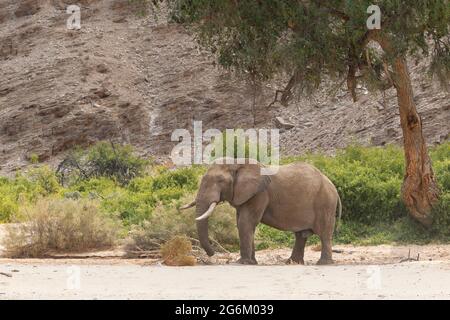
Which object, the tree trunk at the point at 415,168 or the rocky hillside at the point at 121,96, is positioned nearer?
the tree trunk at the point at 415,168

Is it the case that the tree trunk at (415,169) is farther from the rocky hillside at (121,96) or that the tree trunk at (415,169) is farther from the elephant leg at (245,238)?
the rocky hillside at (121,96)

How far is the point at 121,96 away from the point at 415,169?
2683 centimetres

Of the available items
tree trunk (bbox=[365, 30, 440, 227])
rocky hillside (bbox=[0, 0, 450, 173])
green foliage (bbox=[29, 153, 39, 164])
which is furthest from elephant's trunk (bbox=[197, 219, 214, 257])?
green foliage (bbox=[29, 153, 39, 164])

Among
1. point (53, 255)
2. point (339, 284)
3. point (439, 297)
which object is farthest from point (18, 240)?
point (439, 297)

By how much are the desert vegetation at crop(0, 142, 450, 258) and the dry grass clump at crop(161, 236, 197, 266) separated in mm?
25

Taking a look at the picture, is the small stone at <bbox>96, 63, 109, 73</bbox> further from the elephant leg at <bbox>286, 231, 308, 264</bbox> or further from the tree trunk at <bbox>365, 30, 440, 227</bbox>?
the elephant leg at <bbox>286, 231, 308, 264</bbox>

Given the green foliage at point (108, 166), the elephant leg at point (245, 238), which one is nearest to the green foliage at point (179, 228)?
the elephant leg at point (245, 238)

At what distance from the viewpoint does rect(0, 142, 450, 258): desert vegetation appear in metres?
15.5

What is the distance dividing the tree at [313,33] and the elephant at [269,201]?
208cm

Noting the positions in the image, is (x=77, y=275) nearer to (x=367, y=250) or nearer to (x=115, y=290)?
(x=115, y=290)

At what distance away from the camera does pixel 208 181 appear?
1314 centimetres

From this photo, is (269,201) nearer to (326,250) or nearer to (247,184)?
(247,184)

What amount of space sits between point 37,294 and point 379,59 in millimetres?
8519

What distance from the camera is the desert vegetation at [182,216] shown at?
15539 millimetres
